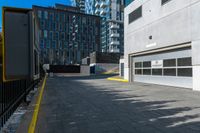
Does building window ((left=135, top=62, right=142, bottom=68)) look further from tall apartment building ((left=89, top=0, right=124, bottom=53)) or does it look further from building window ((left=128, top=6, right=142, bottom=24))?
→ tall apartment building ((left=89, top=0, right=124, bottom=53))

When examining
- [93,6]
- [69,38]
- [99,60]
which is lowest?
[99,60]

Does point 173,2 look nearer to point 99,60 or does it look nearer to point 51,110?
point 51,110

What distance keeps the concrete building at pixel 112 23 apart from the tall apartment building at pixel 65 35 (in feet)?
20.0

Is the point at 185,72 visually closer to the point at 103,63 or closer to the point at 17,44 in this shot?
the point at 17,44

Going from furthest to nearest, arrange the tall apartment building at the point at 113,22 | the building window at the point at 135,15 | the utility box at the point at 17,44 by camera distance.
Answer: the tall apartment building at the point at 113,22 → the building window at the point at 135,15 → the utility box at the point at 17,44

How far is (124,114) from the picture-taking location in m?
6.78

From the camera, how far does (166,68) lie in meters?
17.1

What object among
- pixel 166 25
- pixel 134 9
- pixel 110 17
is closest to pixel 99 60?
pixel 110 17

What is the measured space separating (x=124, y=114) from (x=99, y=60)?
51.1m

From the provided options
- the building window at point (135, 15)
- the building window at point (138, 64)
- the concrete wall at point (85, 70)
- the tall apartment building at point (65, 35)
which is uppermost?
the tall apartment building at point (65, 35)

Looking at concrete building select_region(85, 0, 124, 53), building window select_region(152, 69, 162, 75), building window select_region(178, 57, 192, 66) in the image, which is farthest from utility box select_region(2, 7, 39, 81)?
concrete building select_region(85, 0, 124, 53)

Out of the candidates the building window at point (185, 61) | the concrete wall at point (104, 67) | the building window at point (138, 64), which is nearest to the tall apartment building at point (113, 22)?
the concrete wall at point (104, 67)

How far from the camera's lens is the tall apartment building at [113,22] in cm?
7819

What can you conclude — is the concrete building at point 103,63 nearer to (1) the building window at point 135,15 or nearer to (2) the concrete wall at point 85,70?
(2) the concrete wall at point 85,70
